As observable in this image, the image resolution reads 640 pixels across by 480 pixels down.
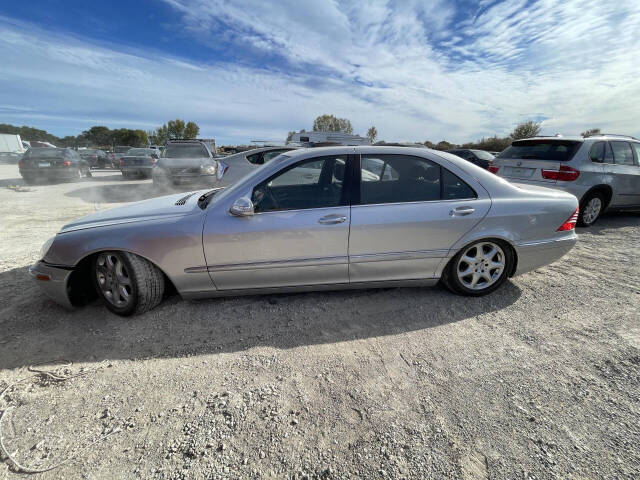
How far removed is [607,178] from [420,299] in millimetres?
5304

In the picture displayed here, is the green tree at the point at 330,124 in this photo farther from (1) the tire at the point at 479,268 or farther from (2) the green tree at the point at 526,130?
(1) the tire at the point at 479,268

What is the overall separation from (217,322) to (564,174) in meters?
6.16

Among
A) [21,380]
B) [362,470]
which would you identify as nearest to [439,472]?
[362,470]

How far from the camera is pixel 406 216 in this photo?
263 cm

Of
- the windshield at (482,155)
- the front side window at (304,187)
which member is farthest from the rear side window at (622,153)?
the windshield at (482,155)

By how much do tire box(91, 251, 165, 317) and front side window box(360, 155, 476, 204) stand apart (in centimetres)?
201

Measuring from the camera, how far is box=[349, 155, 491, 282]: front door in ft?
8.56

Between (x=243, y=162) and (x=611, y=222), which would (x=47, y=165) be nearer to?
(x=243, y=162)

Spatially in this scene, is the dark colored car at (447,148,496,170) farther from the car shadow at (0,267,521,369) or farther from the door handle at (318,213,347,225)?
the door handle at (318,213,347,225)

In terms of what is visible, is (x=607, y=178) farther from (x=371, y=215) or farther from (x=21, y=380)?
(x=21, y=380)

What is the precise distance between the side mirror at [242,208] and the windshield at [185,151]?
298 inches

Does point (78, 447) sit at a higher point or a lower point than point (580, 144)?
lower

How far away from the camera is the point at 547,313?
9.11ft

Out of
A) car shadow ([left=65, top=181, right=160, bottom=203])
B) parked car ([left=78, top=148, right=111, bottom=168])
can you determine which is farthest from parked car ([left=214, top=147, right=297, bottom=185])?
parked car ([left=78, top=148, right=111, bottom=168])
